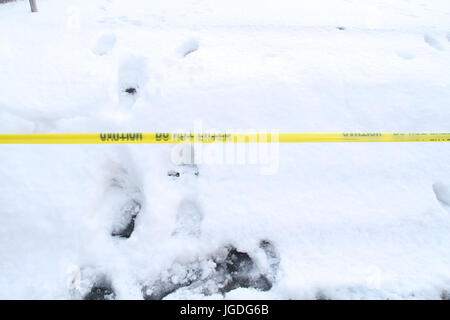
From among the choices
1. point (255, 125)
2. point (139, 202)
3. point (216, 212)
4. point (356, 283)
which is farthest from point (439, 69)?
point (139, 202)

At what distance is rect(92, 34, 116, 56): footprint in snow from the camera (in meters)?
2.75

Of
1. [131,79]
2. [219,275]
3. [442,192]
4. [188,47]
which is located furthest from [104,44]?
[442,192]

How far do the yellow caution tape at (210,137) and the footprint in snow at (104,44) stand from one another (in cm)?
108

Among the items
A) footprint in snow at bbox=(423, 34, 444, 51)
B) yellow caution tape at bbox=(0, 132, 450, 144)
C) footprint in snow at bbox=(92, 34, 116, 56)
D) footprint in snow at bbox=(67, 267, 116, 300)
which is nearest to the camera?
footprint in snow at bbox=(67, 267, 116, 300)

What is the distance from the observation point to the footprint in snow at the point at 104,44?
2750 millimetres

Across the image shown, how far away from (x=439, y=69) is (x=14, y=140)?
3.67 meters

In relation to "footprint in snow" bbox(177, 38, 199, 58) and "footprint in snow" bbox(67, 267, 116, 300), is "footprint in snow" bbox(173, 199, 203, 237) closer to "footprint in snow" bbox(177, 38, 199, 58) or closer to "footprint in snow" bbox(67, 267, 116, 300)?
"footprint in snow" bbox(67, 267, 116, 300)

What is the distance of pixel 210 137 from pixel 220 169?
0.25 m

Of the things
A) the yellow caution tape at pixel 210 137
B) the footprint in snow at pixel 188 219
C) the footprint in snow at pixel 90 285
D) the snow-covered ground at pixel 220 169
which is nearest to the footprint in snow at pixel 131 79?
the snow-covered ground at pixel 220 169

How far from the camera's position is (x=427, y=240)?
1.97 metres

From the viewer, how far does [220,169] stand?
216cm

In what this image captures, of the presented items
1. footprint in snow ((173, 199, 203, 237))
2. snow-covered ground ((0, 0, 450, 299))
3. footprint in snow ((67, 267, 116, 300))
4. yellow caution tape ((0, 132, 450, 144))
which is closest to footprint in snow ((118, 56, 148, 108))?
snow-covered ground ((0, 0, 450, 299))

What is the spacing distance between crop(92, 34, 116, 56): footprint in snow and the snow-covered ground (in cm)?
2

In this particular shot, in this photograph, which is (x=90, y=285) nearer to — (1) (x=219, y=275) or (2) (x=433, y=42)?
(1) (x=219, y=275)
